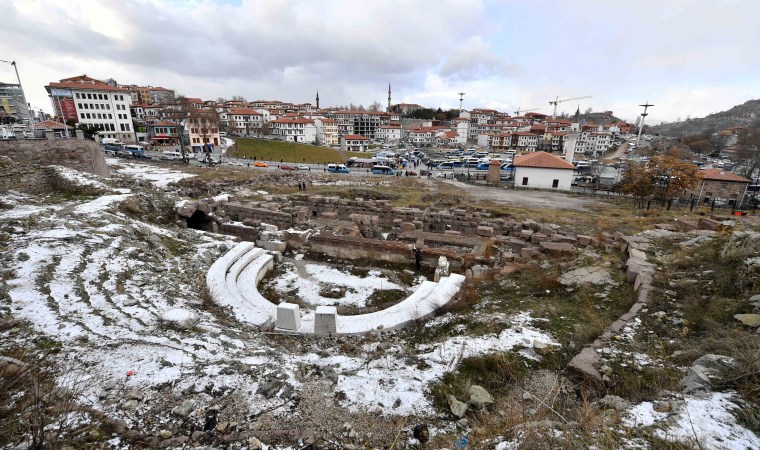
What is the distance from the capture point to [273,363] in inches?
232

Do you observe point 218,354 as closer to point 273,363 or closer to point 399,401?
point 273,363

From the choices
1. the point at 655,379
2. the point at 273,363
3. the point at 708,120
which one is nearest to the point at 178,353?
the point at 273,363

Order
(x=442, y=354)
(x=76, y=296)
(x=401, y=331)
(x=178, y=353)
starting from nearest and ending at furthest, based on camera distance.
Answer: (x=178, y=353)
(x=442, y=354)
(x=76, y=296)
(x=401, y=331)

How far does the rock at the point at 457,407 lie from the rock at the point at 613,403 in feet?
5.61

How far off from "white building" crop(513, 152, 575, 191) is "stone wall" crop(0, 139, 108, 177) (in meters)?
34.2

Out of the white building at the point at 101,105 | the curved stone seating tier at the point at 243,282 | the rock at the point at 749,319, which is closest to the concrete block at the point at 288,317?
the curved stone seating tier at the point at 243,282

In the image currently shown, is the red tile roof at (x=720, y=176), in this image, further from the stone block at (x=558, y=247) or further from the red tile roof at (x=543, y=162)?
the stone block at (x=558, y=247)

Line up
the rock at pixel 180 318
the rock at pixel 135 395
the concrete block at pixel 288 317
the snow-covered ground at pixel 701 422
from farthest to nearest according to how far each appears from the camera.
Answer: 1. the concrete block at pixel 288 317
2. the rock at pixel 180 318
3. the rock at pixel 135 395
4. the snow-covered ground at pixel 701 422

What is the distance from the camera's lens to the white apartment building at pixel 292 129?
3068 inches

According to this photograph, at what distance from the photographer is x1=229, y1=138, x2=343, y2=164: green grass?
195 feet

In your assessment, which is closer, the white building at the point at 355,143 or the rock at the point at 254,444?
the rock at the point at 254,444

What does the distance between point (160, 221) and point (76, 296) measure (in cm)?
791

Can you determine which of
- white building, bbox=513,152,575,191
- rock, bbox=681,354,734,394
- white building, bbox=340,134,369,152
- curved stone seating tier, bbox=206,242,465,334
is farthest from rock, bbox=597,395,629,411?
white building, bbox=340,134,369,152

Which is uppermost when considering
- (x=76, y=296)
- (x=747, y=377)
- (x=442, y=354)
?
(x=747, y=377)
